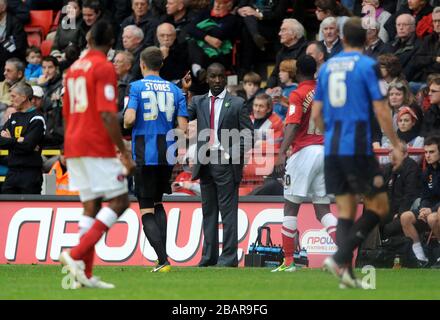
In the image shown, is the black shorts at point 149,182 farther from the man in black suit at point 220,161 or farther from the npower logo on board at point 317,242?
the npower logo on board at point 317,242

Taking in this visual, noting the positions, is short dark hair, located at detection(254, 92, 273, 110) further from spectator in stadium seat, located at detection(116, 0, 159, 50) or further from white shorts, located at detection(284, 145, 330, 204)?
white shorts, located at detection(284, 145, 330, 204)

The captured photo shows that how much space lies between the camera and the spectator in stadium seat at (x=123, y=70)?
20.7 meters

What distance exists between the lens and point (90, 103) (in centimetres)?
1138

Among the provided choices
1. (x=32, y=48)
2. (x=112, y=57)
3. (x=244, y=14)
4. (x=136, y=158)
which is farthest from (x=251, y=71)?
(x=136, y=158)

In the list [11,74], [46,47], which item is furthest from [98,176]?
[46,47]

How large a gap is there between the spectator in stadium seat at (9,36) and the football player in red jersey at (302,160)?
10.2 meters

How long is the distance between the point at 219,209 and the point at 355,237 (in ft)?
17.8

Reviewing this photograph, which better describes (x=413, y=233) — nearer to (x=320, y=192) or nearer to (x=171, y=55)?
(x=320, y=192)

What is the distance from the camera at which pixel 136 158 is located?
1502 centimetres

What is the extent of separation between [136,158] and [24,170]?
190 inches

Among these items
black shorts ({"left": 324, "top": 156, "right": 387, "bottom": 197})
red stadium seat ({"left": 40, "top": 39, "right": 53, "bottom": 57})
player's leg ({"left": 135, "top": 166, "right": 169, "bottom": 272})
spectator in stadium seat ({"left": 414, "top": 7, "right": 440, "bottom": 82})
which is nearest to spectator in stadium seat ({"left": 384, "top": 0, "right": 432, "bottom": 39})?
spectator in stadium seat ({"left": 414, "top": 7, "right": 440, "bottom": 82})

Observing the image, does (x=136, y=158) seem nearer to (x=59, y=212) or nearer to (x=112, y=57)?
(x=59, y=212)

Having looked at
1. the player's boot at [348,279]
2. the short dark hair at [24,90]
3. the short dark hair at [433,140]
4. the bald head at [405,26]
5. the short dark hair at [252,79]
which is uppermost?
the bald head at [405,26]

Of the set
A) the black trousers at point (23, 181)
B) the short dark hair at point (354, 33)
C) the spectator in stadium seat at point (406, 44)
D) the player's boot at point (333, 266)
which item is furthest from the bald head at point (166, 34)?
the player's boot at point (333, 266)
